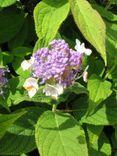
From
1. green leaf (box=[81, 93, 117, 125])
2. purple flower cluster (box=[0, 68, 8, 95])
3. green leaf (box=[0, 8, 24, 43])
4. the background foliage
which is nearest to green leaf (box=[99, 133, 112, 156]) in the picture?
the background foliage

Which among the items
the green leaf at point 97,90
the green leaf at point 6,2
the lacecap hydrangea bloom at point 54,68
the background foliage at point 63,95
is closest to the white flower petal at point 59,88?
the lacecap hydrangea bloom at point 54,68

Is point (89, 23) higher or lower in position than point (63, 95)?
higher

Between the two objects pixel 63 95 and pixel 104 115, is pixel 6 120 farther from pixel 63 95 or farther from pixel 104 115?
pixel 104 115

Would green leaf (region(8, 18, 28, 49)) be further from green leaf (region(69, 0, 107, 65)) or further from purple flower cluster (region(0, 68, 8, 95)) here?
green leaf (region(69, 0, 107, 65))

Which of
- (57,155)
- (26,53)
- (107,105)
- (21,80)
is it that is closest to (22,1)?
(26,53)

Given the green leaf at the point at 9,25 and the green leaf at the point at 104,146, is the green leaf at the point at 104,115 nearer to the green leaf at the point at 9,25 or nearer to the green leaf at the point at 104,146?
the green leaf at the point at 104,146

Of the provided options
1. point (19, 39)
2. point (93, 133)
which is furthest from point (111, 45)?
point (19, 39)

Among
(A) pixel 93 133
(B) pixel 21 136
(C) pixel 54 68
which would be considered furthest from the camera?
(A) pixel 93 133

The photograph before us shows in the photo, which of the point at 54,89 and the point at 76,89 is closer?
the point at 54,89
